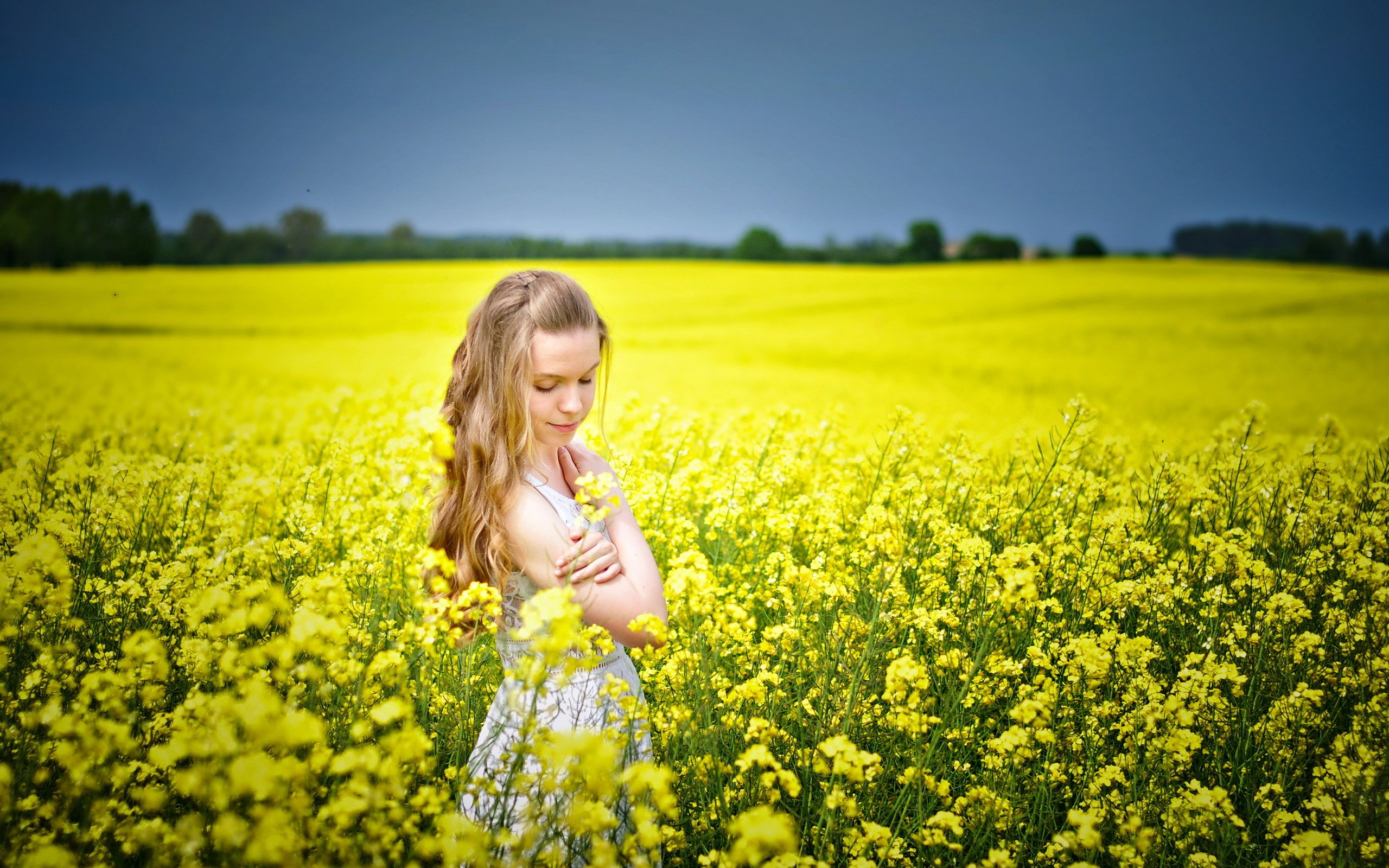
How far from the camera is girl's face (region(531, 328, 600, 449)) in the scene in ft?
7.77

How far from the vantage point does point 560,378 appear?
7.86ft

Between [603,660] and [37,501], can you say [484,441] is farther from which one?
→ [37,501]

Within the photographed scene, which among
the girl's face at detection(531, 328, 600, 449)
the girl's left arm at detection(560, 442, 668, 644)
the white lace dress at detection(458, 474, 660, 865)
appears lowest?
the white lace dress at detection(458, 474, 660, 865)

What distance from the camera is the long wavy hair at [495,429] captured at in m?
2.30

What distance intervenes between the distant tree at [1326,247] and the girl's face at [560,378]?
60.9m

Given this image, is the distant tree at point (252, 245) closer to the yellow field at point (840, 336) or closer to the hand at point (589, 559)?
the yellow field at point (840, 336)

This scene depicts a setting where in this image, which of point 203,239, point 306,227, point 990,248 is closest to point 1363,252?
point 990,248

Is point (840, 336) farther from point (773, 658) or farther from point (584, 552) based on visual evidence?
point (584, 552)

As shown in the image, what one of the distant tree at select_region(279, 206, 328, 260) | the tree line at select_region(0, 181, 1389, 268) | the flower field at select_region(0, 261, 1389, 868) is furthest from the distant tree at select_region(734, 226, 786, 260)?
the flower field at select_region(0, 261, 1389, 868)

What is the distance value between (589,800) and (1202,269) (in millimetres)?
47220

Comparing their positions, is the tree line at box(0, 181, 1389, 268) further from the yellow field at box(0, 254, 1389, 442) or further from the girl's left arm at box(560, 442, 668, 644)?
the girl's left arm at box(560, 442, 668, 644)

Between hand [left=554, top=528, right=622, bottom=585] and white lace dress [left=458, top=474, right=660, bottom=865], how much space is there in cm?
15

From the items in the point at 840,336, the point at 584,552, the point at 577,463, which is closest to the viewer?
the point at 584,552

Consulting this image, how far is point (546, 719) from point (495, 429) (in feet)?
2.77
